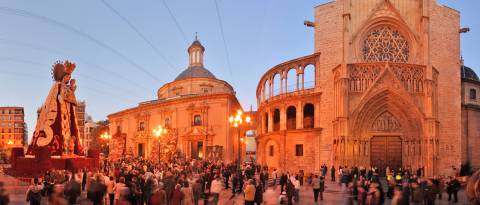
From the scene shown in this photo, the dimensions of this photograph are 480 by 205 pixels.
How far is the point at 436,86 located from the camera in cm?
2920

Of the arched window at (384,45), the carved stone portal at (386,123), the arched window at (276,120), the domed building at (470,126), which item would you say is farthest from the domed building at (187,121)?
the domed building at (470,126)

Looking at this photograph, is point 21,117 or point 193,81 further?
point 21,117

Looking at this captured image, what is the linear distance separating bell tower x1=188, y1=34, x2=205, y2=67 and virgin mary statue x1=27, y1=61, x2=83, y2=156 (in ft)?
90.0

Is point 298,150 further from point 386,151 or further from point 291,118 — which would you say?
point 386,151

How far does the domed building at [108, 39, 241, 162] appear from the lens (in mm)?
40594

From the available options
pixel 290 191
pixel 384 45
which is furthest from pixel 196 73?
pixel 290 191

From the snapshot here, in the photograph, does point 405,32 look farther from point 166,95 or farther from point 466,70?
point 166,95

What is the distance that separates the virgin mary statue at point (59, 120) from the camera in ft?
83.1

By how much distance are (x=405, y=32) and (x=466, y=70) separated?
13.7 meters

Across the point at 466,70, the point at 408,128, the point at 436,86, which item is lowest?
the point at 408,128

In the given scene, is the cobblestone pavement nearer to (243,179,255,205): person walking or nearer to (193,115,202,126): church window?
(243,179,255,205): person walking

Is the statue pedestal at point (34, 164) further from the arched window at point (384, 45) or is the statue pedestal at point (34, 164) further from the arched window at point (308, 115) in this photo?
the arched window at point (384, 45)

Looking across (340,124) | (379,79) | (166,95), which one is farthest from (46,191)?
(166,95)

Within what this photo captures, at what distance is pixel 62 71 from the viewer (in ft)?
90.4
